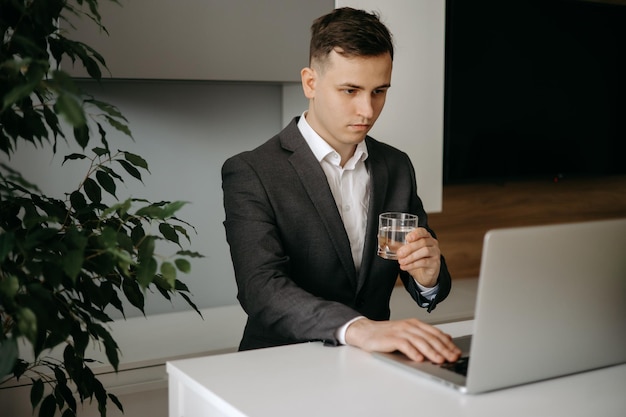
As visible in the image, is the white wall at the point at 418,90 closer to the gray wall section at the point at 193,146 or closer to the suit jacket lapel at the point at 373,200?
the gray wall section at the point at 193,146

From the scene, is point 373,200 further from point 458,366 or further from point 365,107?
point 458,366

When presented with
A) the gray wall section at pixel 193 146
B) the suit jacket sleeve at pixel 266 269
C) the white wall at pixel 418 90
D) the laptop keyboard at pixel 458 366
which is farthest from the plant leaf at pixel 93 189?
the white wall at pixel 418 90

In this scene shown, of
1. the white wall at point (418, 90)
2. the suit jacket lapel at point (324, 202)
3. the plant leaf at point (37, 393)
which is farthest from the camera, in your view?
the white wall at point (418, 90)

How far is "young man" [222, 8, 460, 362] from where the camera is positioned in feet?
6.34

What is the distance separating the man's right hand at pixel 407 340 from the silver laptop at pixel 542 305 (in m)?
0.02

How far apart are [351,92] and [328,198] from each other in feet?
0.86

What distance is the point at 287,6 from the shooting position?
2.69 meters

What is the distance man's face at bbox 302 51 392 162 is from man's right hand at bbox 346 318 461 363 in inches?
22.4

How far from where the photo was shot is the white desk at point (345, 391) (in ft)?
4.23

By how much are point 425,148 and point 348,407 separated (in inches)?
73.5

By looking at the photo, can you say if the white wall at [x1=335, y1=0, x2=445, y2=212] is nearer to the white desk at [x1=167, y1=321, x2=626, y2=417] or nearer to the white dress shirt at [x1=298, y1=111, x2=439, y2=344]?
the white dress shirt at [x1=298, y1=111, x2=439, y2=344]

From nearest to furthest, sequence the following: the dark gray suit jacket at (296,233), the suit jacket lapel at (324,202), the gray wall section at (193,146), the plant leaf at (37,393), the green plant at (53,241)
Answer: the green plant at (53,241), the plant leaf at (37,393), the dark gray suit jacket at (296,233), the suit jacket lapel at (324,202), the gray wall section at (193,146)

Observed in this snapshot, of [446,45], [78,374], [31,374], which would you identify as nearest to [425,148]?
[446,45]

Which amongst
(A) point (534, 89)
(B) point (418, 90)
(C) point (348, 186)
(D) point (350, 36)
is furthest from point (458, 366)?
(A) point (534, 89)
